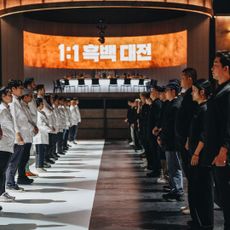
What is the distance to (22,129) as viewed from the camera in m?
9.45

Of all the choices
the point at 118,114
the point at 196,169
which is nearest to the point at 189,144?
the point at 196,169

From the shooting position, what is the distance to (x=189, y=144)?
631 centimetres

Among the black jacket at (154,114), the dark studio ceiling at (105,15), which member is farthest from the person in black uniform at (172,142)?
the dark studio ceiling at (105,15)

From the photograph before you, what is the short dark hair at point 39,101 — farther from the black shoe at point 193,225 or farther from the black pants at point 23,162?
the black shoe at point 193,225

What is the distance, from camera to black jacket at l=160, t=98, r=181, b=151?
25.5 ft

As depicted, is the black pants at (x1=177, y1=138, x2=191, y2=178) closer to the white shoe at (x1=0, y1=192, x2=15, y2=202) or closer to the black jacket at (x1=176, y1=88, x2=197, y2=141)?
the black jacket at (x1=176, y1=88, x2=197, y2=141)

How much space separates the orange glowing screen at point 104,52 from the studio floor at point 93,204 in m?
14.8

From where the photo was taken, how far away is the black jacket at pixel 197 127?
20.1 ft

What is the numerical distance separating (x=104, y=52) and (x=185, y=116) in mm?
21218

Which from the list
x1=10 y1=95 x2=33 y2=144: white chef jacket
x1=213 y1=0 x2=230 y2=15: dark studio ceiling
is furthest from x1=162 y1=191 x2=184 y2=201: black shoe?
x1=213 y1=0 x2=230 y2=15: dark studio ceiling

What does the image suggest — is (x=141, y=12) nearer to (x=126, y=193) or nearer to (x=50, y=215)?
(x=126, y=193)

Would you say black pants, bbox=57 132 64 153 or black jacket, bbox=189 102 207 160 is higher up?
black jacket, bbox=189 102 207 160

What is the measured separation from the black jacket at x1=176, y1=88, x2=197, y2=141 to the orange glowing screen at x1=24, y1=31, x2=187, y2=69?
2010 cm

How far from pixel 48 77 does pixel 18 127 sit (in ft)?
59.4
